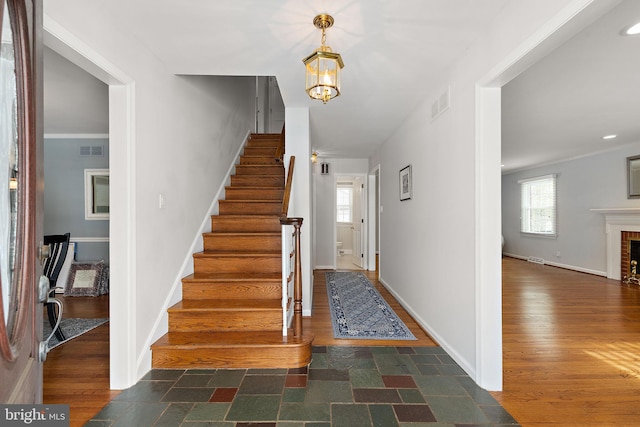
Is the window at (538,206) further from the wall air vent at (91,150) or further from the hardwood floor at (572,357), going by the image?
the wall air vent at (91,150)

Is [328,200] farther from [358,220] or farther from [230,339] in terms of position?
[230,339]

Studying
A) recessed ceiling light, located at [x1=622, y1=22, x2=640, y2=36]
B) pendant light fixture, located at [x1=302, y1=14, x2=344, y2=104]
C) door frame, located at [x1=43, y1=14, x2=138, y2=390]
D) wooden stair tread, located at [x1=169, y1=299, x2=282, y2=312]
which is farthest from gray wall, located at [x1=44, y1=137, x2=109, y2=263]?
recessed ceiling light, located at [x1=622, y1=22, x2=640, y2=36]

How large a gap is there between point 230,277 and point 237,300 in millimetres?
229

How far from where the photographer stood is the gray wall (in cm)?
444

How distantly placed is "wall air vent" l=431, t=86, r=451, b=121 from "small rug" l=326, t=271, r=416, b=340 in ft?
6.58

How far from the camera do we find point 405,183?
11.5 ft

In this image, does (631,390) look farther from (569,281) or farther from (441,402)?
(569,281)

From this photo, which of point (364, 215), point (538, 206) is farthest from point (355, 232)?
point (538, 206)

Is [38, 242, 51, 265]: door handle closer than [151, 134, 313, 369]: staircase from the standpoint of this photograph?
Yes

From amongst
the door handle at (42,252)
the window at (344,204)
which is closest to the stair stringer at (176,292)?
the door handle at (42,252)

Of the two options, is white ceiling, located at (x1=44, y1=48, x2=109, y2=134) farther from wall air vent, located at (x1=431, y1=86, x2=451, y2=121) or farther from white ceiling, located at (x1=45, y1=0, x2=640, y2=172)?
wall air vent, located at (x1=431, y1=86, x2=451, y2=121)

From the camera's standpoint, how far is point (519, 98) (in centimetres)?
307

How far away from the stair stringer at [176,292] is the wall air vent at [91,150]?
2.27m

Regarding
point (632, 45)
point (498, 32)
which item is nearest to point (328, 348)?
point (498, 32)
